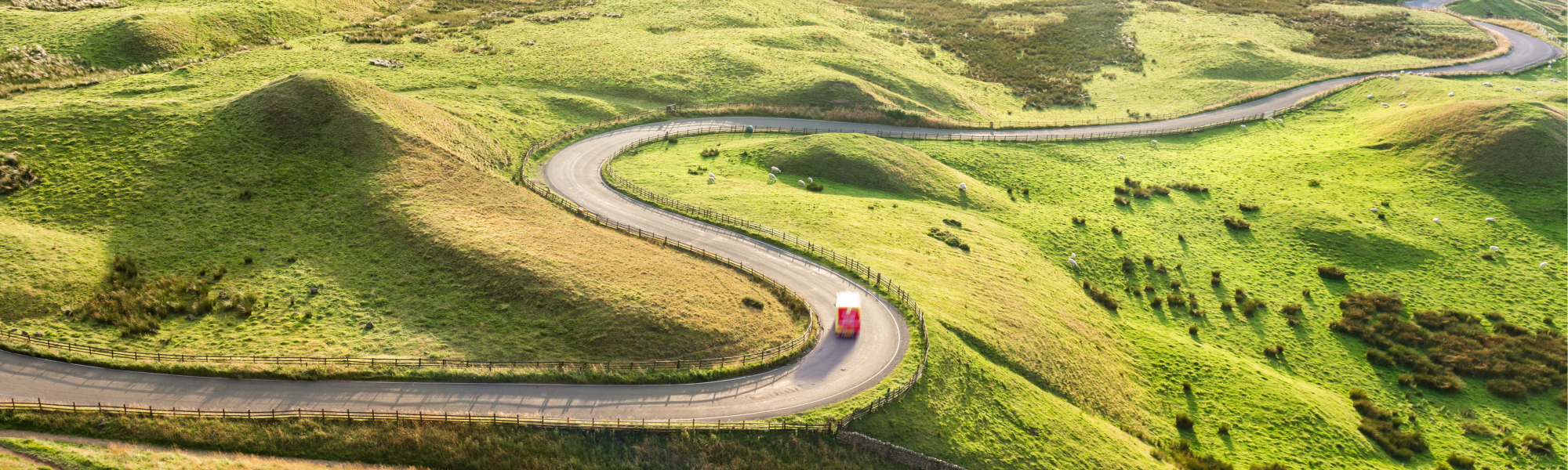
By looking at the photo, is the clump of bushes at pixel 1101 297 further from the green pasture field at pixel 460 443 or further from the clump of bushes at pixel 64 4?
the clump of bushes at pixel 64 4

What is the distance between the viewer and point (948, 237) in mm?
57188

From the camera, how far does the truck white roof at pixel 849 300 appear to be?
39.4 meters

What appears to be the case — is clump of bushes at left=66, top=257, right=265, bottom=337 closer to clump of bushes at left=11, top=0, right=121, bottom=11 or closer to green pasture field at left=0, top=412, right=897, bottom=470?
green pasture field at left=0, top=412, right=897, bottom=470

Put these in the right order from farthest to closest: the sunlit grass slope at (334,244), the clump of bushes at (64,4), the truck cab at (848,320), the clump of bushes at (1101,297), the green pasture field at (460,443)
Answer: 1. the clump of bushes at (64,4)
2. the clump of bushes at (1101,297)
3. the truck cab at (848,320)
4. the sunlit grass slope at (334,244)
5. the green pasture field at (460,443)

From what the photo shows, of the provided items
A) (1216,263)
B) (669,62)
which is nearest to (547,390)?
(1216,263)

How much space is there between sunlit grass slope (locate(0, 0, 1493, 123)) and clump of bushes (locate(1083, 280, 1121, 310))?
4076 cm

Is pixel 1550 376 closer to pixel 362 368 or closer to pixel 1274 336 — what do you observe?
pixel 1274 336

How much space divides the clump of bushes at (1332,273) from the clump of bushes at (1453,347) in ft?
10.5

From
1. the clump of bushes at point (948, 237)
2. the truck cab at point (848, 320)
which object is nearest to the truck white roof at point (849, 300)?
the truck cab at point (848, 320)

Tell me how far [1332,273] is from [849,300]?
1835 inches

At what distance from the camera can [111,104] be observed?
55.3 m

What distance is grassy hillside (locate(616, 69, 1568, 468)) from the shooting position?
40.3 meters

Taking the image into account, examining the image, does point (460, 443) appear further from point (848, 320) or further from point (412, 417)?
point (848, 320)

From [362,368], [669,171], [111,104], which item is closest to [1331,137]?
[669,171]
